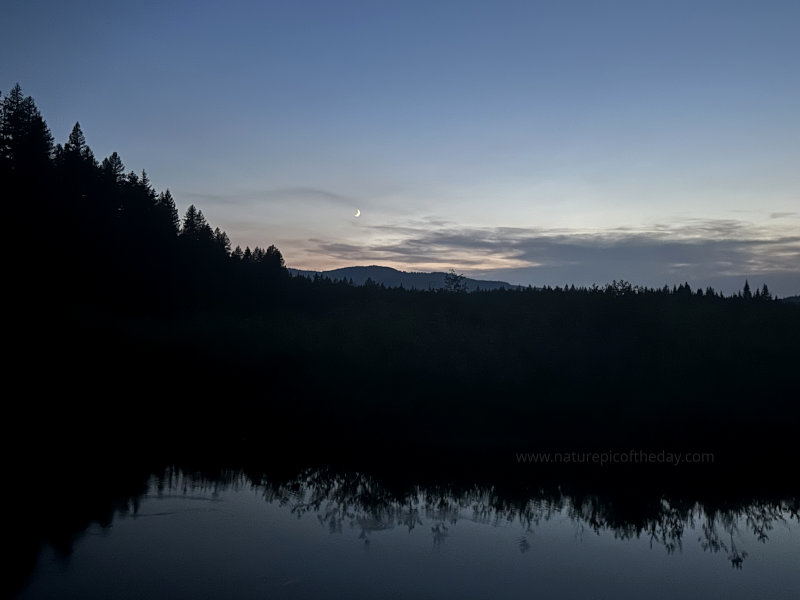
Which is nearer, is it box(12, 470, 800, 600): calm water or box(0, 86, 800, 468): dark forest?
box(12, 470, 800, 600): calm water

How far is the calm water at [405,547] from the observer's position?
31.8 ft

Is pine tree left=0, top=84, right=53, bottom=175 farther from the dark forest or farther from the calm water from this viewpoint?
the calm water

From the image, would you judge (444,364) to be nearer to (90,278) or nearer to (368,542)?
(368,542)

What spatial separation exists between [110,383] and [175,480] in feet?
25.3

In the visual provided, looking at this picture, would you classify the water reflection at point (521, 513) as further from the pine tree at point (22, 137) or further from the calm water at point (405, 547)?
the pine tree at point (22, 137)

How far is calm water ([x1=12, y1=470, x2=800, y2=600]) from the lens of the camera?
969cm

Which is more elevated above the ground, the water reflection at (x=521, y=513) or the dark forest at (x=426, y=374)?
the dark forest at (x=426, y=374)

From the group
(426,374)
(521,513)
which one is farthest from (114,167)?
(521,513)

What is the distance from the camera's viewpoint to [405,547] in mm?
11406

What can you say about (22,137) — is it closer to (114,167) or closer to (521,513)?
(114,167)

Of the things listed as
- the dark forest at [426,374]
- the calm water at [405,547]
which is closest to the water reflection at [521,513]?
the calm water at [405,547]

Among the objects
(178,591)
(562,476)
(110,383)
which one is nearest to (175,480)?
(178,591)

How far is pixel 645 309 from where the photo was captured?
2622 cm

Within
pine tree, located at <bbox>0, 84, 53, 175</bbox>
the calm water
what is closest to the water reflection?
the calm water
